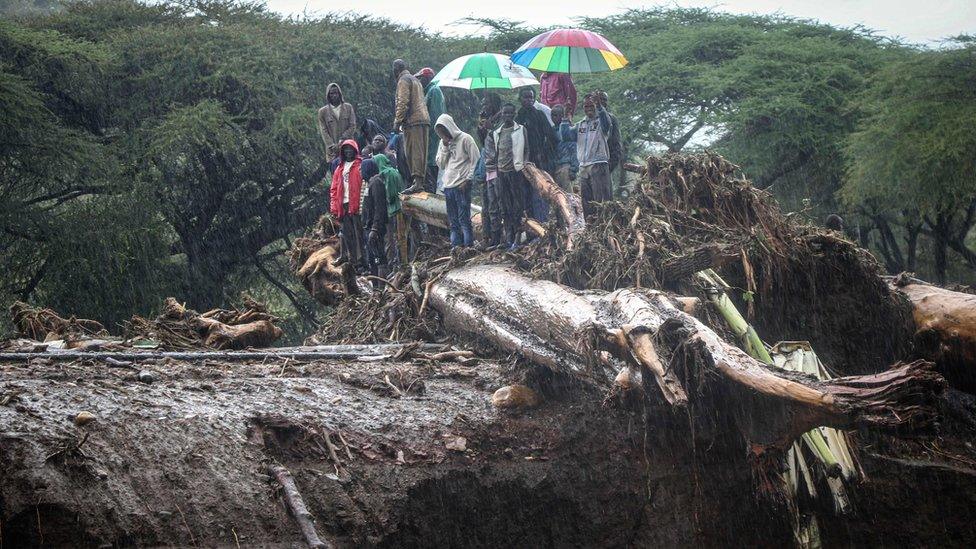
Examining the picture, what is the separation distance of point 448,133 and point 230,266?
14544mm

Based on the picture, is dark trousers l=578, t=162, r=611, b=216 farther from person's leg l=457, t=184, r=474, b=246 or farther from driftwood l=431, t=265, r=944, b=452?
driftwood l=431, t=265, r=944, b=452

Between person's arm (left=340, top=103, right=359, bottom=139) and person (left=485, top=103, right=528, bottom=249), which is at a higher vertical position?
person (left=485, top=103, right=528, bottom=249)

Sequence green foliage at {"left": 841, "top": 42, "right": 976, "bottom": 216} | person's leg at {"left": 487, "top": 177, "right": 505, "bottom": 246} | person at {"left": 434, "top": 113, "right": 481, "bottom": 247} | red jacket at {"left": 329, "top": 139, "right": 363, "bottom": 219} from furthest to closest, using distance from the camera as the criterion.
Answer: green foliage at {"left": 841, "top": 42, "right": 976, "bottom": 216}, red jacket at {"left": 329, "top": 139, "right": 363, "bottom": 219}, person at {"left": 434, "top": 113, "right": 481, "bottom": 247}, person's leg at {"left": 487, "top": 177, "right": 505, "bottom": 246}

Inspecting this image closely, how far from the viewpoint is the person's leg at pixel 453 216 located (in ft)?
37.0

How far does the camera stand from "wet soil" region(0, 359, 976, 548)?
5.45m

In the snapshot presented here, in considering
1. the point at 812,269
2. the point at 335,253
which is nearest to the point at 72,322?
the point at 335,253

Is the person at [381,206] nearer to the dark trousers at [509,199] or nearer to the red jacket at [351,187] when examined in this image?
the red jacket at [351,187]

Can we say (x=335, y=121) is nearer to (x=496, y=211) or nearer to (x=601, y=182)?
(x=496, y=211)

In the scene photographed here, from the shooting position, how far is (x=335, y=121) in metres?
14.3

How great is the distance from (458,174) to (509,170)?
39.0 inches

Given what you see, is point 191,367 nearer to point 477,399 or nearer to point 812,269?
point 477,399

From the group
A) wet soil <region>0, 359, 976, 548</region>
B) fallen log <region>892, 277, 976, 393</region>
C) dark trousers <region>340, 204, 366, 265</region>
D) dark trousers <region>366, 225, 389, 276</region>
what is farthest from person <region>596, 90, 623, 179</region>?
wet soil <region>0, 359, 976, 548</region>

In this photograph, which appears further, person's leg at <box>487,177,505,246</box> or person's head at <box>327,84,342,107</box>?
person's head at <box>327,84,342,107</box>

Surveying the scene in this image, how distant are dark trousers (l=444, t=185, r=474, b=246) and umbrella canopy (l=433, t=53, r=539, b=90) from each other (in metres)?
1.57
